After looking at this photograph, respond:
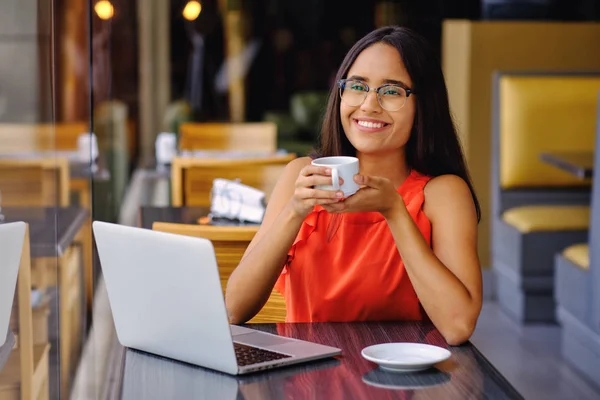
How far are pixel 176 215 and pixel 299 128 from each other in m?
2.76

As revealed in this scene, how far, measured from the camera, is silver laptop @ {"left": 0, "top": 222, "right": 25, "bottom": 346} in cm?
176

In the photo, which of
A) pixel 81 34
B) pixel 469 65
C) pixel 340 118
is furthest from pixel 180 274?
pixel 469 65

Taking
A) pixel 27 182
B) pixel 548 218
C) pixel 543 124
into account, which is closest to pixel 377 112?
pixel 27 182

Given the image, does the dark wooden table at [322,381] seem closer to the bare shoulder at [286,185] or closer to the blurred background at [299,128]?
the bare shoulder at [286,185]

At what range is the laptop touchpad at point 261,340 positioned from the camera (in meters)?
1.70

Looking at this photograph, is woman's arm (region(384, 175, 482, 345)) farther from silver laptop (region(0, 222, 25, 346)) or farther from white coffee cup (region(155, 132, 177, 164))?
white coffee cup (region(155, 132, 177, 164))

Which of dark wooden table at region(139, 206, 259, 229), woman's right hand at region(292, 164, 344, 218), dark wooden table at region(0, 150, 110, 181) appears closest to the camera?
woman's right hand at region(292, 164, 344, 218)

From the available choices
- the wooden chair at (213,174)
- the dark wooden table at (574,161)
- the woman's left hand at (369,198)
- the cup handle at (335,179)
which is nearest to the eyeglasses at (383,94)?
the woman's left hand at (369,198)

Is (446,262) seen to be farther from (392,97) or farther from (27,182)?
(27,182)

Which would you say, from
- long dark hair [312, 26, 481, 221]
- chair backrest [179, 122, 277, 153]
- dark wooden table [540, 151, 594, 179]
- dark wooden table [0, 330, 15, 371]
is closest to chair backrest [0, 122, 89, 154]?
dark wooden table [0, 330, 15, 371]

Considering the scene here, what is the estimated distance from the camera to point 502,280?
5246 mm

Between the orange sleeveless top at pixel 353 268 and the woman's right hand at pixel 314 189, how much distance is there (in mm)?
259

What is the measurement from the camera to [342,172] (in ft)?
5.45

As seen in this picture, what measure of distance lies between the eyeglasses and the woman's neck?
0.40 ft
